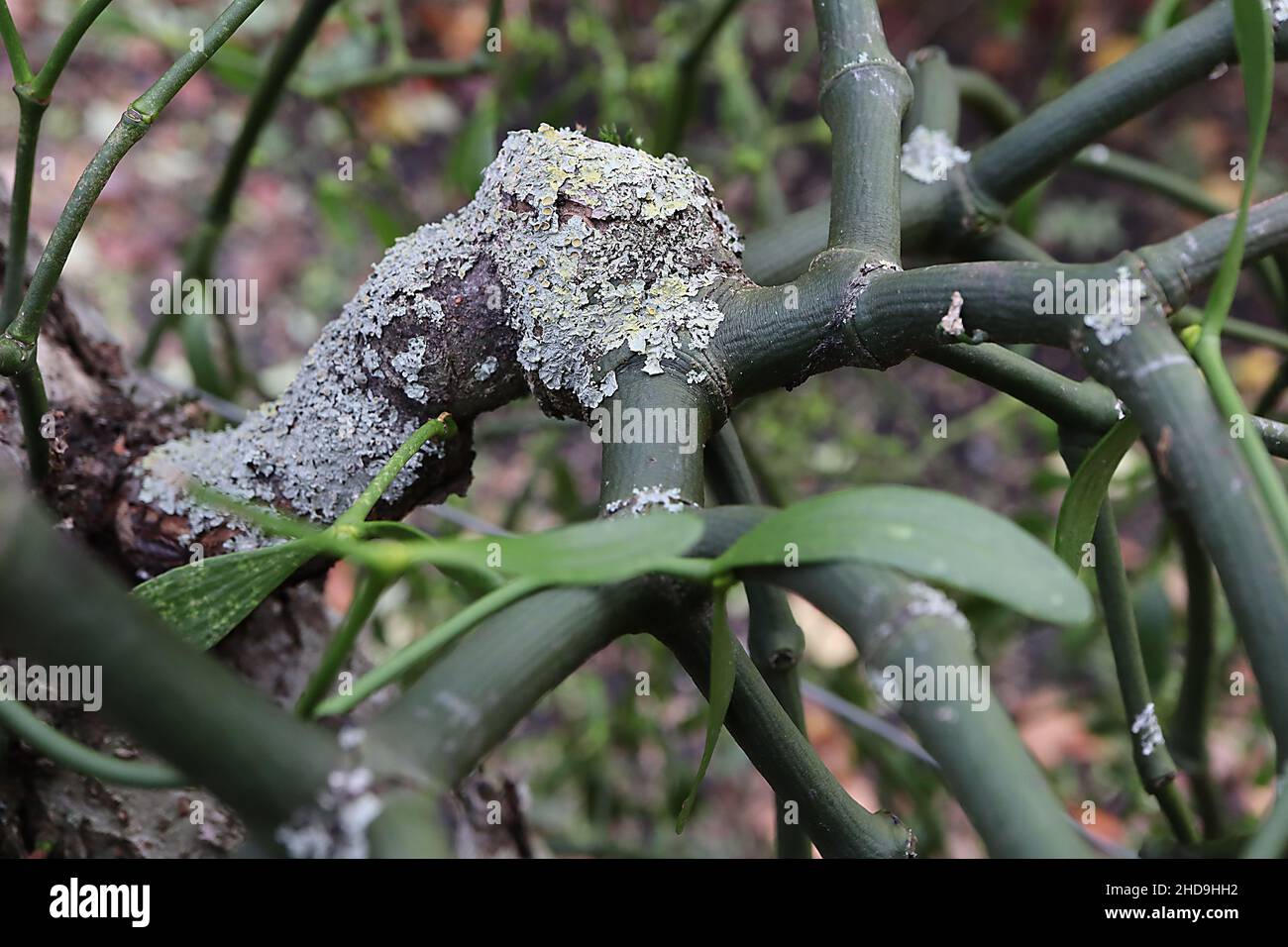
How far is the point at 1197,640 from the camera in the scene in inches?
30.7

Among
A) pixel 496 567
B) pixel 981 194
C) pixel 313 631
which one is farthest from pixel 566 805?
pixel 496 567

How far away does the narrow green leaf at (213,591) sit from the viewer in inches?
13.8

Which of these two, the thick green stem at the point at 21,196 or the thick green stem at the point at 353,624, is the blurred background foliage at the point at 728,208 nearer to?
the thick green stem at the point at 21,196

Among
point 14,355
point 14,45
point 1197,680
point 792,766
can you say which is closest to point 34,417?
point 14,355

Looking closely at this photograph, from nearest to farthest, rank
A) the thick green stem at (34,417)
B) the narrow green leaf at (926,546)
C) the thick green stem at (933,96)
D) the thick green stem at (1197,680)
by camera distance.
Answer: the narrow green leaf at (926,546) < the thick green stem at (34,417) < the thick green stem at (933,96) < the thick green stem at (1197,680)

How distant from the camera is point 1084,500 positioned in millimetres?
381

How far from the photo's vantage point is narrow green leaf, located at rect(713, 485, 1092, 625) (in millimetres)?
254

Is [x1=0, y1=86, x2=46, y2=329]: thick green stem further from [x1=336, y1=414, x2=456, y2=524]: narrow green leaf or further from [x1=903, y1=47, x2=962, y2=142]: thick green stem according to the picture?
[x1=903, y1=47, x2=962, y2=142]: thick green stem

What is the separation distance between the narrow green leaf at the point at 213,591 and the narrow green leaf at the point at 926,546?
0.16m

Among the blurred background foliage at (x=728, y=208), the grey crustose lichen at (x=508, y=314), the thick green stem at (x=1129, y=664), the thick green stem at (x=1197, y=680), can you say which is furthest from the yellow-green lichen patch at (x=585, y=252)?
the blurred background foliage at (x=728, y=208)

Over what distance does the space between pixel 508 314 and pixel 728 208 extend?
4.53ft

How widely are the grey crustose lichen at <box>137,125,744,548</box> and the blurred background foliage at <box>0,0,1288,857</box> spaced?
0.54 m

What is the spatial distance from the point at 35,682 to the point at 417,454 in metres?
0.25
